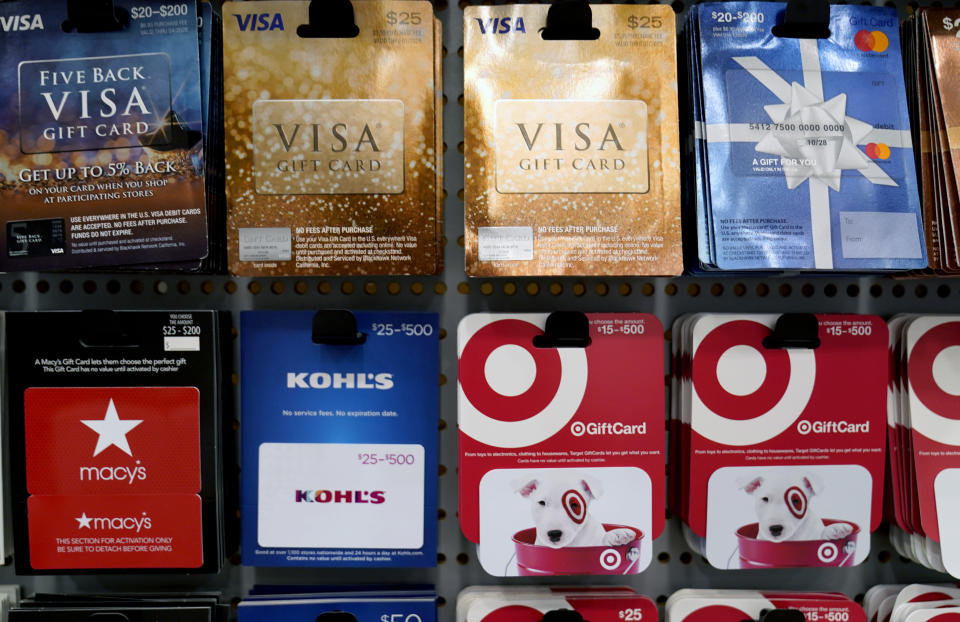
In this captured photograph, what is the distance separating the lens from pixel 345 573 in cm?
87

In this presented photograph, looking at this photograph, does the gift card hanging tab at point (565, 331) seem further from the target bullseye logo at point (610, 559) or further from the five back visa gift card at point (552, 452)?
the target bullseye logo at point (610, 559)

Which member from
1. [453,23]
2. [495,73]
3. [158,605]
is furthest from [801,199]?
[158,605]

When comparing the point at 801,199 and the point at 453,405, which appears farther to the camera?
the point at 453,405

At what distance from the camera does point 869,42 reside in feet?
2.41

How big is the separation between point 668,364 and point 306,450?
51 cm

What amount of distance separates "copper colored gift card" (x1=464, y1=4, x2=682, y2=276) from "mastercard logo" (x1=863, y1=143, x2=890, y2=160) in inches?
8.8

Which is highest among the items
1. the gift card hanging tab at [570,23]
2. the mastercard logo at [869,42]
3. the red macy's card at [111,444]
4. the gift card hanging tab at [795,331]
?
the gift card hanging tab at [570,23]

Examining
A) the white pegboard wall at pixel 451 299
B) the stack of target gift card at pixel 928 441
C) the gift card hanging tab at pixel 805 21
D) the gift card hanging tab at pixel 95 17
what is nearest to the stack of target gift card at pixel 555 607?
the white pegboard wall at pixel 451 299

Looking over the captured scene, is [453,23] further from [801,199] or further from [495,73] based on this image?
[801,199]

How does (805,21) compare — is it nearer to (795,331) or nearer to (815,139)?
(815,139)

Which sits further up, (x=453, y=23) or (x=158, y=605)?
(x=453, y=23)

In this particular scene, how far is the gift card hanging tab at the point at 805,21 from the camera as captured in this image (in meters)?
0.71

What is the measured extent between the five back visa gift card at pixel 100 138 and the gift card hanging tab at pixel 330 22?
5.4 inches

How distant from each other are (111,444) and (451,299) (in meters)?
0.48
